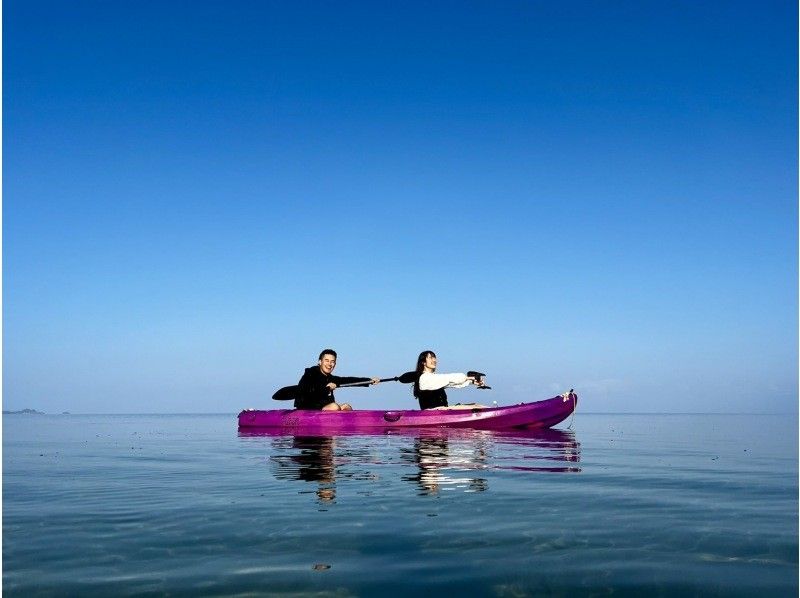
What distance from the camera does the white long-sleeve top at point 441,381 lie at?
1862 centimetres

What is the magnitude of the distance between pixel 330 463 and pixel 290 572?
5.78 meters

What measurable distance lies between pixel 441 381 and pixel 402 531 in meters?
14.1

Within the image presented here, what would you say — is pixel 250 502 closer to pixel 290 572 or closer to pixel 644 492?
pixel 290 572

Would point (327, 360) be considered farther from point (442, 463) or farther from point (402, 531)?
point (402, 531)

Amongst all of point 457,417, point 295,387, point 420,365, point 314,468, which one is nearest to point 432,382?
point 420,365

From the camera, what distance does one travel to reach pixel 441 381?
18891 mm

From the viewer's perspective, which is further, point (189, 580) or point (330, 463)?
point (330, 463)

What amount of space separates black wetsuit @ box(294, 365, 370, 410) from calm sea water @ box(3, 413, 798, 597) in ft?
35.2

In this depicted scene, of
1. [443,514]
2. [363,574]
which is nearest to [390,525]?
[443,514]

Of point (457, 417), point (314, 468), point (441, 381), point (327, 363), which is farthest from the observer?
point (327, 363)

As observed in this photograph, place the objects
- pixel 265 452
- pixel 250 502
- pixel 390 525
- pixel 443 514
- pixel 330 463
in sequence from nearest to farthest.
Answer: pixel 390 525
pixel 443 514
pixel 250 502
pixel 330 463
pixel 265 452

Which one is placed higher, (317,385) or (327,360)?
(327,360)

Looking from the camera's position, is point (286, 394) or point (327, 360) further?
point (286, 394)

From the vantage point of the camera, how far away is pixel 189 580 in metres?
3.74
